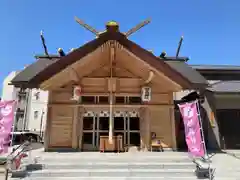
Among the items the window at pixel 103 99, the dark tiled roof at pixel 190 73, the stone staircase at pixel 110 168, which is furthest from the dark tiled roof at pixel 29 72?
the dark tiled roof at pixel 190 73

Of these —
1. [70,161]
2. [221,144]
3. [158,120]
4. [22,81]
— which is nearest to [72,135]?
[70,161]

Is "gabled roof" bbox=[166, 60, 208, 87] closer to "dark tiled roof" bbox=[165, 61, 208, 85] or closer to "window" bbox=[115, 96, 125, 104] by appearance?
"dark tiled roof" bbox=[165, 61, 208, 85]

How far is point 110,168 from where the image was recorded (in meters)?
6.65

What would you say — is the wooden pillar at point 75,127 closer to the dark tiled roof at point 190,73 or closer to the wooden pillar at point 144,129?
the wooden pillar at point 144,129

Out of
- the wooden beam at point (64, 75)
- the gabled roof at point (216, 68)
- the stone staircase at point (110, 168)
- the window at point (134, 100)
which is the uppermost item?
the gabled roof at point (216, 68)

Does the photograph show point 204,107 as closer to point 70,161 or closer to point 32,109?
point 70,161

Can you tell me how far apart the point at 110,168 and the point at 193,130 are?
3.00 meters

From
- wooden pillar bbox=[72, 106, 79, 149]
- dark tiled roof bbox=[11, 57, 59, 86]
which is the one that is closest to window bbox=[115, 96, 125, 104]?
wooden pillar bbox=[72, 106, 79, 149]

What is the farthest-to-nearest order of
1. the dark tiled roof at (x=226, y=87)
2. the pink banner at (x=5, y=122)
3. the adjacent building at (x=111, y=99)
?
1. the dark tiled roof at (x=226, y=87)
2. the adjacent building at (x=111, y=99)
3. the pink banner at (x=5, y=122)

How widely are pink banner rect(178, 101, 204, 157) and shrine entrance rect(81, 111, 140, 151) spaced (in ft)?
13.0

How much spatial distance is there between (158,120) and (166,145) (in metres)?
1.29

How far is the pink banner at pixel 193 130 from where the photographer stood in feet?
20.2

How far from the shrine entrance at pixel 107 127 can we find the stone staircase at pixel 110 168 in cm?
277

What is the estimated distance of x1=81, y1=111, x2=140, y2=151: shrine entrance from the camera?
10.0 metres
